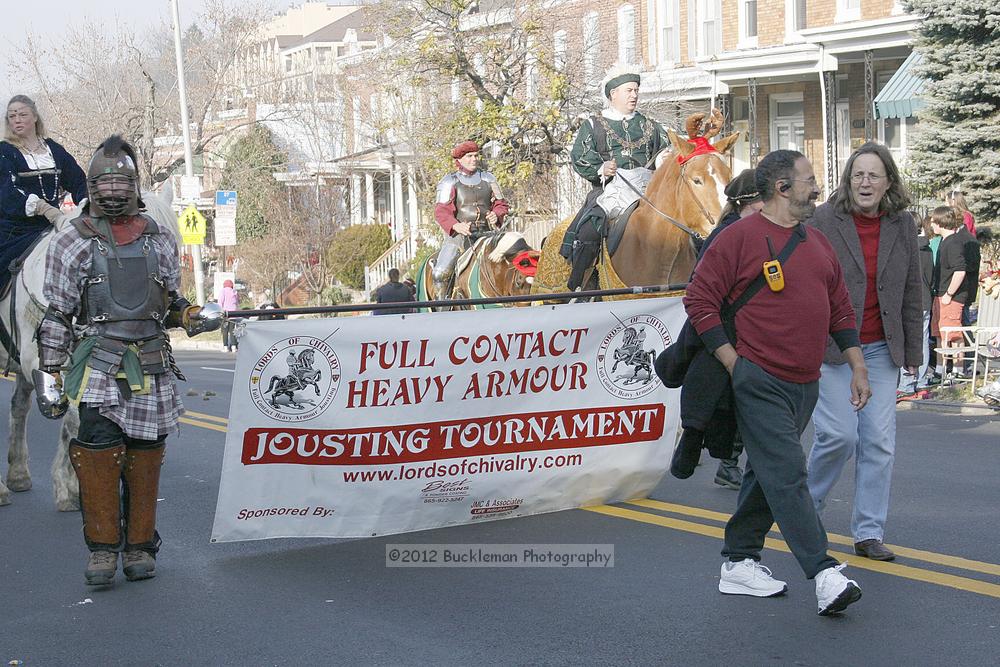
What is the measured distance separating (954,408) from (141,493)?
917 centimetres

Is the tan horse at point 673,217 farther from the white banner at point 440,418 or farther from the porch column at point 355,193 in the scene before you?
the porch column at point 355,193

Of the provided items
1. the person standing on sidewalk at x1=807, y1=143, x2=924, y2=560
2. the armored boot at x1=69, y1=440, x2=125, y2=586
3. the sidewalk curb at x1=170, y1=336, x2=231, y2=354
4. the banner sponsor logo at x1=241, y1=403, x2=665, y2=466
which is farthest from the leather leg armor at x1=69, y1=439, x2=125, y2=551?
the sidewalk curb at x1=170, y1=336, x2=231, y2=354

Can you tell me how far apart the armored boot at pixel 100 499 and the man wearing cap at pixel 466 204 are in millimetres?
6701

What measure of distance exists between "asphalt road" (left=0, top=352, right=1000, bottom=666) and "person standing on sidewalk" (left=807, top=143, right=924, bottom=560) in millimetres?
409

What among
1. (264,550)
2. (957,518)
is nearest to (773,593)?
(957,518)

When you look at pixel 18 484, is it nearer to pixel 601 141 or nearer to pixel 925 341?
pixel 601 141

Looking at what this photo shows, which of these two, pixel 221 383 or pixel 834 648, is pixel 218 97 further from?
pixel 834 648

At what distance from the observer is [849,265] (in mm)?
6906

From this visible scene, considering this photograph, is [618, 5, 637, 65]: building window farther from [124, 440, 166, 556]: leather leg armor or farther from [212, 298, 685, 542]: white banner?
[124, 440, 166, 556]: leather leg armor

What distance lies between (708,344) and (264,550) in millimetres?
3148

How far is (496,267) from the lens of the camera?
13.1 metres

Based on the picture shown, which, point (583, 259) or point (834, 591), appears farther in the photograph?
point (583, 259)

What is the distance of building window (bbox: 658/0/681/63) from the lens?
3234 centimetres

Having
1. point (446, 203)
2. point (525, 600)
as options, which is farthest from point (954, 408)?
point (525, 600)
